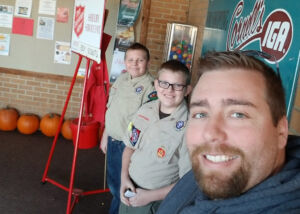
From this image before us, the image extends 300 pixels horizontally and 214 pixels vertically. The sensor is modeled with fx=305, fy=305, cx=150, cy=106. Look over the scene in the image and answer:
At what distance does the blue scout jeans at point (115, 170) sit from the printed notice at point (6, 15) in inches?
119

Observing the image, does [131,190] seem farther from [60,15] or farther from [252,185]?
[60,15]

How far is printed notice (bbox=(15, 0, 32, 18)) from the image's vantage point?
4406 millimetres

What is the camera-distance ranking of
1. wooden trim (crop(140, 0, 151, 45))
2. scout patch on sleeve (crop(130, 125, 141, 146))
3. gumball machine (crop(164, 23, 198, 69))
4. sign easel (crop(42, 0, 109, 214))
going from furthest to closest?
wooden trim (crop(140, 0, 151, 45)) → gumball machine (crop(164, 23, 198, 69)) → sign easel (crop(42, 0, 109, 214)) → scout patch on sleeve (crop(130, 125, 141, 146))

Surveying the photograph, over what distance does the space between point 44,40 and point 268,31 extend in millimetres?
3668

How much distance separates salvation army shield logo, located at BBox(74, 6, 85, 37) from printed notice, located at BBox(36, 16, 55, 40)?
6.83ft

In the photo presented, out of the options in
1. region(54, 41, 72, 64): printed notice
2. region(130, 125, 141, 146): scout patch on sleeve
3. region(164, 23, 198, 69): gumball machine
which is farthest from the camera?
region(54, 41, 72, 64): printed notice

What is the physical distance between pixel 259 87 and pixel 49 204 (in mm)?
2496

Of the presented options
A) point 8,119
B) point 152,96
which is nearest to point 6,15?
point 8,119

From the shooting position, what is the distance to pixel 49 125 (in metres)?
4.39

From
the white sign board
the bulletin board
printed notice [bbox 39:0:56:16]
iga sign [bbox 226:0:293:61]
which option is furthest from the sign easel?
printed notice [bbox 39:0:56:16]

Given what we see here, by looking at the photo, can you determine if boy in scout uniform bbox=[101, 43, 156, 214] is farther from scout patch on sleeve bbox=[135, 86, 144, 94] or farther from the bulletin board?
the bulletin board

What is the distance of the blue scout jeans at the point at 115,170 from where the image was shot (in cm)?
237

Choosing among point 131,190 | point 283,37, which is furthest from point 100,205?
point 283,37

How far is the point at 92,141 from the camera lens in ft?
9.53
